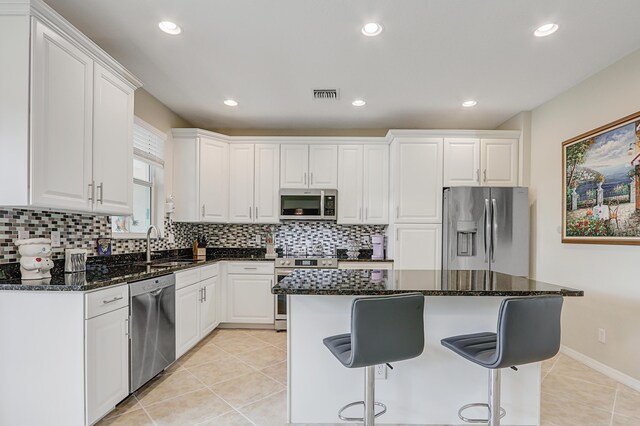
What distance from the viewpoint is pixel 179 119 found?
442 cm

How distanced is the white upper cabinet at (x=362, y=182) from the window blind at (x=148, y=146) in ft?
7.19

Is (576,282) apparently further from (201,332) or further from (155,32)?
(155,32)

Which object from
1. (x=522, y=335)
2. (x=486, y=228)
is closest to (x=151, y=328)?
(x=522, y=335)

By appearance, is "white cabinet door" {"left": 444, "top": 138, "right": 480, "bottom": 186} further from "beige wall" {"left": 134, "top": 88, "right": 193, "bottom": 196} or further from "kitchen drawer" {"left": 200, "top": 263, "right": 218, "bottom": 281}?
"beige wall" {"left": 134, "top": 88, "right": 193, "bottom": 196}

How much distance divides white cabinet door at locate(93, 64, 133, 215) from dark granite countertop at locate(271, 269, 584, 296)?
1.49m

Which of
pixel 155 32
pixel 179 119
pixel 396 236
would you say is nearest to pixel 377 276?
pixel 396 236

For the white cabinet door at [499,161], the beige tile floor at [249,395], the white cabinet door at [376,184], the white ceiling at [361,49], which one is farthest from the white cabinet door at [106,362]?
the white cabinet door at [499,161]

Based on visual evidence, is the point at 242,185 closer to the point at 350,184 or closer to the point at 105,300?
the point at 350,184

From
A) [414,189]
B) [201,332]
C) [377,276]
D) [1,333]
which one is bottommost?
[201,332]

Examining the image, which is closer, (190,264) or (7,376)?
(7,376)

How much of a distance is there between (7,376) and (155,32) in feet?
7.76

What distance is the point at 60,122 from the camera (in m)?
2.04

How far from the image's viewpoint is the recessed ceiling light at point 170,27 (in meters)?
2.34

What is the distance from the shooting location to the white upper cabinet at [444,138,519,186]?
4121 millimetres
